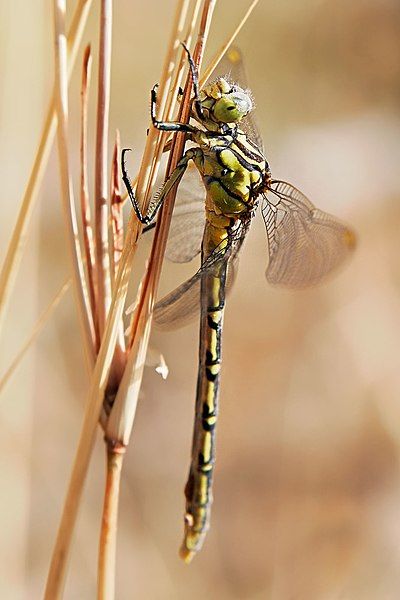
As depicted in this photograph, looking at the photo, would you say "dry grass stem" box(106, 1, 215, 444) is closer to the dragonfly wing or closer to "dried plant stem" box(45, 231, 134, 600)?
"dried plant stem" box(45, 231, 134, 600)

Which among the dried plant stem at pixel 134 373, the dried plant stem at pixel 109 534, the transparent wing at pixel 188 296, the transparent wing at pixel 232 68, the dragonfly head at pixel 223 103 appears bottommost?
the dried plant stem at pixel 109 534

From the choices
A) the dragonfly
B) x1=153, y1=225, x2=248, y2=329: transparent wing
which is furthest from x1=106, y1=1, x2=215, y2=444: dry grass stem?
x1=153, y1=225, x2=248, y2=329: transparent wing

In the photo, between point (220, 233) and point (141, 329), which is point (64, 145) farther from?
point (220, 233)

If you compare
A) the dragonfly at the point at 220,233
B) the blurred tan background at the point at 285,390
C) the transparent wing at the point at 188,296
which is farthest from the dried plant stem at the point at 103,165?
the blurred tan background at the point at 285,390

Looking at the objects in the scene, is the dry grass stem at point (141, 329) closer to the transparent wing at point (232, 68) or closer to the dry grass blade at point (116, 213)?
the dry grass blade at point (116, 213)

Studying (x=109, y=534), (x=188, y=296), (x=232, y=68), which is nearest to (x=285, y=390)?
(x=188, y=296)

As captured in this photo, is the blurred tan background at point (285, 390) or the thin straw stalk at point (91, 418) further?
the blurred tan background at point (285, 390)
